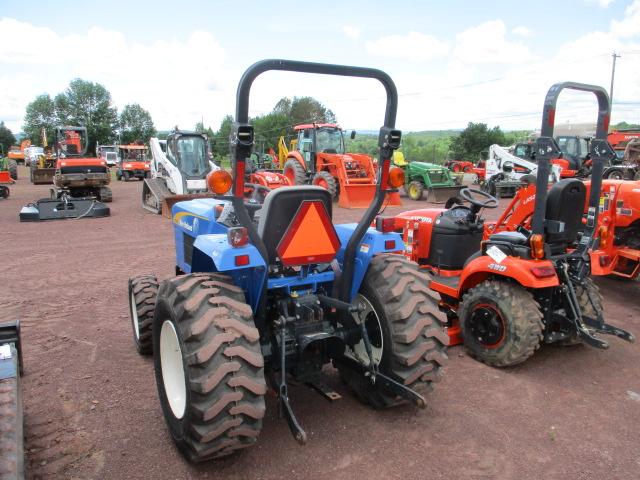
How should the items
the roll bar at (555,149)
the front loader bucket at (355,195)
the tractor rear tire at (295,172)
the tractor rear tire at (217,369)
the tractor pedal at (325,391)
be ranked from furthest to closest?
the tractor rear tire at (295,172), the front loader bucket at (355,195), the roll bar at (555,149), the tractor pedal at (325,391), the tractor rear tire at (217,369)

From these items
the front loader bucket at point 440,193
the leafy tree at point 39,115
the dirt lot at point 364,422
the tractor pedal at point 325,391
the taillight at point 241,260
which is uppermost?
the leafy tree at point 39,115

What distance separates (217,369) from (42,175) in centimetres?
2474

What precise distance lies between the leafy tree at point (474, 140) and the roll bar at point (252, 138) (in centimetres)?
3280

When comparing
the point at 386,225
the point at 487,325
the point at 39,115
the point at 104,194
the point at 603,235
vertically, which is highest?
the point at 39,115

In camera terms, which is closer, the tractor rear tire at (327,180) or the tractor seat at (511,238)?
the tractor seat at (511,238)

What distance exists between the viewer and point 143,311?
13.9 feet

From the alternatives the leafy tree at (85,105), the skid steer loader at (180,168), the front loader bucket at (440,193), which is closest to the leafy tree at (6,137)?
the leafy tree at (85,105)

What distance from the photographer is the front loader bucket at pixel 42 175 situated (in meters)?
23.3

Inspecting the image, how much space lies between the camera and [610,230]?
5961 millimetres

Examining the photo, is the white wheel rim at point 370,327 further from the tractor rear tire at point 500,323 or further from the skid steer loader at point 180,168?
the skid steer loader at point 180,168

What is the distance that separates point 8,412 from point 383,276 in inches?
86.3

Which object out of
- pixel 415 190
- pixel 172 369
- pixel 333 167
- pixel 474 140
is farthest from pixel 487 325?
pixel 474 140

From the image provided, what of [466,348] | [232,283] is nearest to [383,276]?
[232,283]

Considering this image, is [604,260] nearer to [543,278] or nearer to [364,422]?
[543,278]
